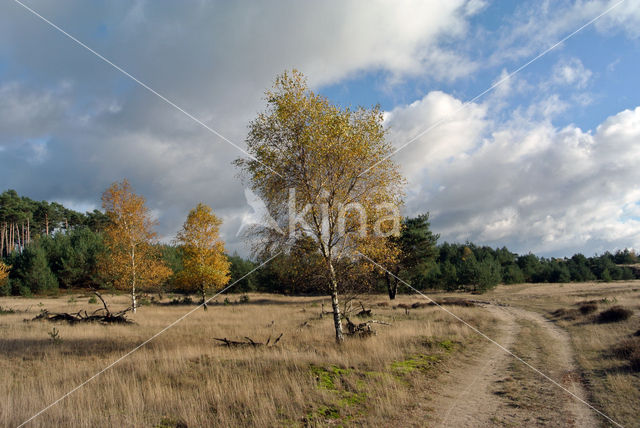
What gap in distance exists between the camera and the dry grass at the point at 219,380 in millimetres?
6969

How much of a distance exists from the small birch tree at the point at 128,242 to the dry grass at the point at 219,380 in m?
13.9

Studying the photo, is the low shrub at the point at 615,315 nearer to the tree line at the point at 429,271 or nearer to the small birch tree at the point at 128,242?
the tree line at the point at 429,271

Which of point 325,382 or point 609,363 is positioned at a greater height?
point 325,382

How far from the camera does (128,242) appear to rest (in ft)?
96.8

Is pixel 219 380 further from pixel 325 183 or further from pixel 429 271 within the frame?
pixel 429 271

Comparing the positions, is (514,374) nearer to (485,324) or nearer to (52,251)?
(485,324)

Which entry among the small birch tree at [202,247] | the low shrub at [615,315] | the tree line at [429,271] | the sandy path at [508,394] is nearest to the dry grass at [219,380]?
the sandy path at [508,394]

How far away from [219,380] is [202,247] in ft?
89.7

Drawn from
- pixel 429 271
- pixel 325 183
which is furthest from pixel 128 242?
pixel 429 271

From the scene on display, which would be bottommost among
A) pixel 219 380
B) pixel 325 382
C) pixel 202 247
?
pixel 325 382

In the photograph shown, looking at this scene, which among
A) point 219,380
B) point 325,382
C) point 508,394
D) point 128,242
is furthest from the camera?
point 128,242

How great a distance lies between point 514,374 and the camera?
10.4m

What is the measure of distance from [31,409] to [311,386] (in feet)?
19.4

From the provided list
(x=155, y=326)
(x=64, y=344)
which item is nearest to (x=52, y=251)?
(x=155, y=326)
